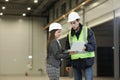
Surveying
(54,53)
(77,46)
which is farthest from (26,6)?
(77,46)

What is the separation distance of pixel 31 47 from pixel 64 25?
318 inches

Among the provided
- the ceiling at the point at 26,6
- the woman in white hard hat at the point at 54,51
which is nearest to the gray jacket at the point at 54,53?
the woman in white hard hat at the point at 54,51

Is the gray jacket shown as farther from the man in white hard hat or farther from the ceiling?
the ceiling

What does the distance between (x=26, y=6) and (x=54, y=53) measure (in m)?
21.7

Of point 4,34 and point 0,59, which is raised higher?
point 4,34

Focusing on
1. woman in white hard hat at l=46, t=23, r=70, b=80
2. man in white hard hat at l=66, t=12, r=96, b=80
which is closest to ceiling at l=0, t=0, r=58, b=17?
woman in white hard hat at l=46, t=23, r=70, b=80

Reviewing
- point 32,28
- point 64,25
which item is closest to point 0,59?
point 32,28

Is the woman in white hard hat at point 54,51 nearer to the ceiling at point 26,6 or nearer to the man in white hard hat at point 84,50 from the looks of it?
the man in white hard hat at point 84,50

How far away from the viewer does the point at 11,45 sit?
30.3 m

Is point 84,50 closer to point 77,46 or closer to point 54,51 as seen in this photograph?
point 77,46

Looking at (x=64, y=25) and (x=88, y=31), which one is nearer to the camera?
(x=88, y=31)

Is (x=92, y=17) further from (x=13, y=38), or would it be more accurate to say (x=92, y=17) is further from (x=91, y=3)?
(x=13, y=38)

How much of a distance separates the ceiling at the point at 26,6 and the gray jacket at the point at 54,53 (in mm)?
19588

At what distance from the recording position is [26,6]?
27094 mm
